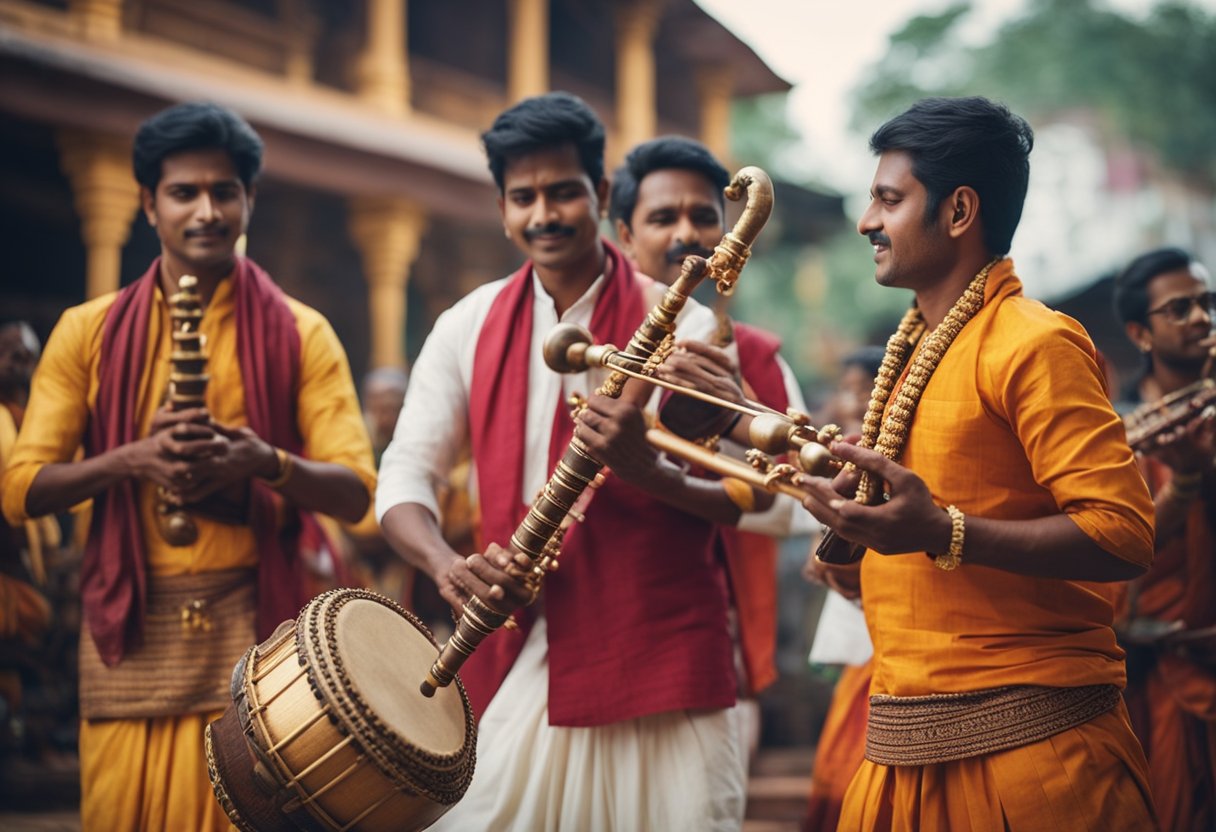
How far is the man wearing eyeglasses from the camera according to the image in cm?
438

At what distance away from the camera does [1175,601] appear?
4.54m

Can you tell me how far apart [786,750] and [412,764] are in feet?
20.7

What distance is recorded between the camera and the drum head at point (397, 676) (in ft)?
8.77

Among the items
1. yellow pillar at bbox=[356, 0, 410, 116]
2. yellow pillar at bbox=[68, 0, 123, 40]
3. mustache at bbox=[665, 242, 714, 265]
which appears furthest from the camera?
yellow pillar at bbox=[356, 0, 410, 116]

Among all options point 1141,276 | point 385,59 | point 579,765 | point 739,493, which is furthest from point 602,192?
point 385,59

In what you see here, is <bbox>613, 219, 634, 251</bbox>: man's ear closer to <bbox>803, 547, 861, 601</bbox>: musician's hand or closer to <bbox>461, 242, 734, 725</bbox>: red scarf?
<bbox>461, 242, 734, 725</bbox>: red scarf

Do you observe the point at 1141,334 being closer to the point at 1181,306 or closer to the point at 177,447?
the point at 1181,306

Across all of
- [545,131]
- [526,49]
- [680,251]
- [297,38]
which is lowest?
[680,251]

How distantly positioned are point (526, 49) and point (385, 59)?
7.63 ft

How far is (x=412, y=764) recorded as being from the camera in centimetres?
262

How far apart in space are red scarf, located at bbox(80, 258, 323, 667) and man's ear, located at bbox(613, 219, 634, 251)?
129cm

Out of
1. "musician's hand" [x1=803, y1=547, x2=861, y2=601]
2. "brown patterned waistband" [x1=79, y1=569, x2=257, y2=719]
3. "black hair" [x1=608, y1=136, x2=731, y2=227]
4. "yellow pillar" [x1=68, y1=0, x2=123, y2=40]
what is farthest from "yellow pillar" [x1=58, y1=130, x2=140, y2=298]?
"musician's hand" [x1=803, y1=547, x2=861, y2=601]

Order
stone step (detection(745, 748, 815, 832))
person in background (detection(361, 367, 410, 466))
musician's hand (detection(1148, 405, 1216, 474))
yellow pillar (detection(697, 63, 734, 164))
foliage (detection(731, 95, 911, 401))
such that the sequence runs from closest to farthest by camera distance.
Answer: musician's hand (detection(1148, 405, 1216, 474)) → stone step (detection(745, 748, 815, 832)) → person in background (detection(361, 367, 410, 466)) → yellow pillar (detection(697, 63, 734, 164)) → foliage (detection(731, 95, 911, 401))

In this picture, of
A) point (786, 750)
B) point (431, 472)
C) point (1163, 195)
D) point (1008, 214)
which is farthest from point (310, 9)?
point (1163, 195)
